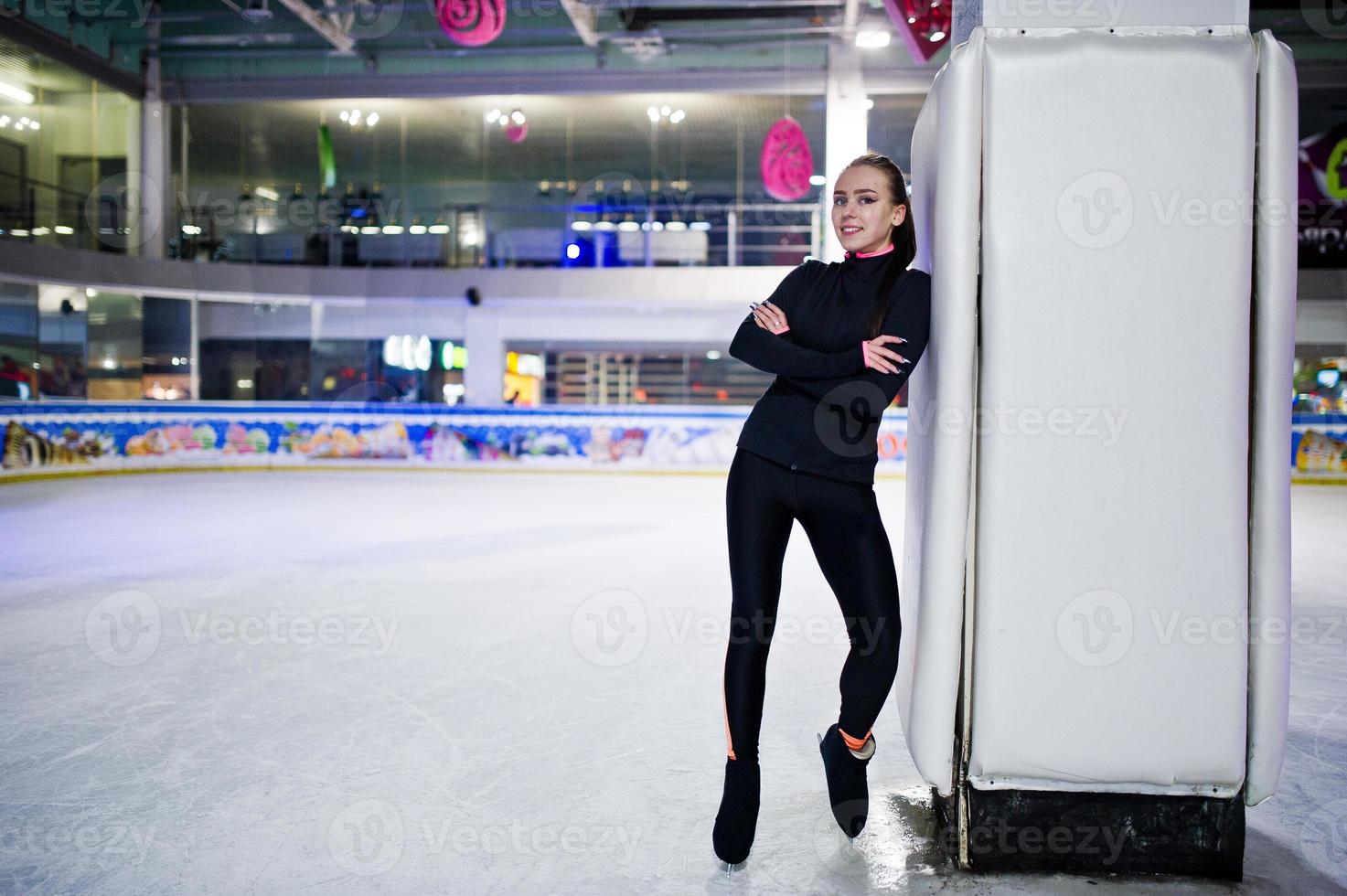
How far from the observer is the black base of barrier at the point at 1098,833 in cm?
165

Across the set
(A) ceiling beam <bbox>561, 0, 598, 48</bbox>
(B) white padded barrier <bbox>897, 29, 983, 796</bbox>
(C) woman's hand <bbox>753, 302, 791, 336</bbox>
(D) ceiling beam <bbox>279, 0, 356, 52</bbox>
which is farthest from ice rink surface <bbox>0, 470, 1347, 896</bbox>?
(D) ceiling beam <bbox>279, 0, 356, 52</bbox>

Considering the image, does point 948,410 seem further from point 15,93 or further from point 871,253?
point 15,93

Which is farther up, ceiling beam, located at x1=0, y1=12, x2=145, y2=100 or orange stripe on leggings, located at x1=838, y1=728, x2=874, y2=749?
ceiling beam, located at x1=0, y1=12, x2=145, y2=100

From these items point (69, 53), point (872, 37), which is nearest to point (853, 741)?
point (872, 37)

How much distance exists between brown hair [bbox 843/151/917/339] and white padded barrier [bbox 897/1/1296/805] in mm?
106

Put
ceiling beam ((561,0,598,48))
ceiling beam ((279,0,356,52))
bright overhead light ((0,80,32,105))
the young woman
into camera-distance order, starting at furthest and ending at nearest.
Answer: bright overhead light ((0,80,32,105)) → ceiling beam ((279,0,356,52)) → ceiling beam ((561,0,598,48)) → the young woman

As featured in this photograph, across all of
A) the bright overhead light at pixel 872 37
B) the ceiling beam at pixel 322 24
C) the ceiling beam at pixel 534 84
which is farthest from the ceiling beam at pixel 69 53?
the bright overhead light at pixel 872 37

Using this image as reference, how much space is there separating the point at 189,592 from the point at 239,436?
7632 mm

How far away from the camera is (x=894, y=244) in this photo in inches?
69.4

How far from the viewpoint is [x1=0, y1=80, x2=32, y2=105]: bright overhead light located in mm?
11789

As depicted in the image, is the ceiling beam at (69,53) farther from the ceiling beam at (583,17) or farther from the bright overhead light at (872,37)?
the bright overhead light at (872,37)

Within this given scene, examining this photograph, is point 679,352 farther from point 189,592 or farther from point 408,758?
point 408,758

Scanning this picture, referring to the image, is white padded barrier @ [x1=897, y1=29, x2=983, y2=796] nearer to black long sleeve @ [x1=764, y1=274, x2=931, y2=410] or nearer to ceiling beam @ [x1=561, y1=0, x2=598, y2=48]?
black long sleeve @ [x1=764, y1=274, x2=931, y2=410]

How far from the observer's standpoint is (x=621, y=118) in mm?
13867
